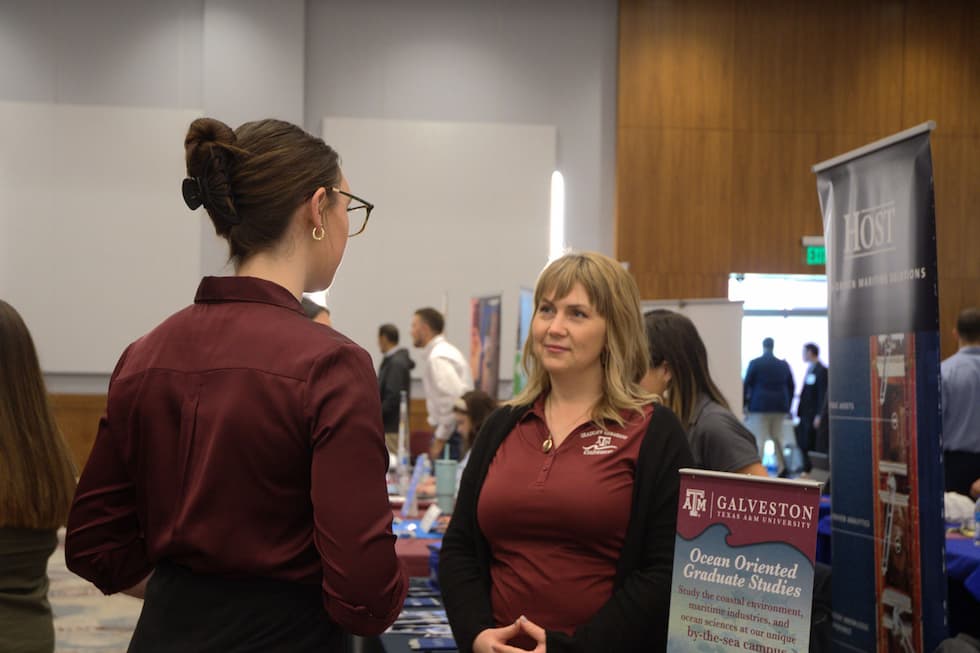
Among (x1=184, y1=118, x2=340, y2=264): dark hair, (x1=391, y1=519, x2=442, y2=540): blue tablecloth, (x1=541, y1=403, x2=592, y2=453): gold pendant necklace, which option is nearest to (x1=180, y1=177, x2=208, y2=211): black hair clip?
(x1=184, y1=118, x2=340, y2=264): dark hair

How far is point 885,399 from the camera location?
3008 mm

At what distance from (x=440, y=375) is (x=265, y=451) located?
234 inches

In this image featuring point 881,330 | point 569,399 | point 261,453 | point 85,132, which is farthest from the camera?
point 85,132

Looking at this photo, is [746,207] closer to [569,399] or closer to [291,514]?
[569,399]

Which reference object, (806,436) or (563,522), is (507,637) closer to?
(563,522)

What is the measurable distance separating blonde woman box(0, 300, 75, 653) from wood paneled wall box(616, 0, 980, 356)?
872cm

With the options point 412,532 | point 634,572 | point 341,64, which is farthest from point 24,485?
point 341,64

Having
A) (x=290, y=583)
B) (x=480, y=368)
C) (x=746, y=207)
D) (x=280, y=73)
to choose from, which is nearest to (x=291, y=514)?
(x=290, y=583)

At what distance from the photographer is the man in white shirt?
7.10 meters

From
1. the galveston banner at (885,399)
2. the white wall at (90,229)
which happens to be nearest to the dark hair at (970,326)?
the galveston banner at (885,399)

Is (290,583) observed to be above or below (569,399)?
below

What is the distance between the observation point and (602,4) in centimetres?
1049

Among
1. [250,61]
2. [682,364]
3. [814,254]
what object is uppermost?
[250,61]

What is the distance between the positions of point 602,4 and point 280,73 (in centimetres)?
341
